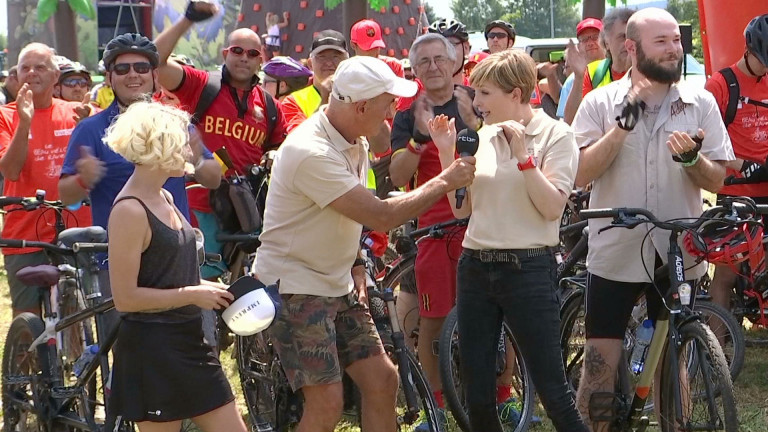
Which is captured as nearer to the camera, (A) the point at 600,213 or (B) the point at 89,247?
(A) the point at 600,213

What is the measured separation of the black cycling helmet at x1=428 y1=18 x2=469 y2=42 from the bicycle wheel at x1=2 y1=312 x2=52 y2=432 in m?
3.56

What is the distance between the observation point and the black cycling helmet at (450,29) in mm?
7965

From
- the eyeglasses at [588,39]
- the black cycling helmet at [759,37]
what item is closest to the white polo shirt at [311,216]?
the black cycling helmet at [759,37]

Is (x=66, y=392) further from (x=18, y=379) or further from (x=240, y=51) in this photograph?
(x=240, y=51)

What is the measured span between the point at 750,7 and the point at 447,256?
353cm

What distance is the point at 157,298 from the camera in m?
4.12

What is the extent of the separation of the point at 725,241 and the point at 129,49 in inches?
120

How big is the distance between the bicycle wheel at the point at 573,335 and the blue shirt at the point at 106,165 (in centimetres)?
206

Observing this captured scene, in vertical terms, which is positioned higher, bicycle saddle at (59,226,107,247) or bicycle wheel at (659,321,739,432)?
bicycle saddle at (59,226,107,247)

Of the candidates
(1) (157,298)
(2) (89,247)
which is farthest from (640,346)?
(2) (89,247)

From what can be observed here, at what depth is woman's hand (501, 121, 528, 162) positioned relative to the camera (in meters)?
4.51

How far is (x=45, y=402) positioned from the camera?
563 cm

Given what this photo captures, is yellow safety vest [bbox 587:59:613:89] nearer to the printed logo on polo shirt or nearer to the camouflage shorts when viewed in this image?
the printed logo on polo shirt

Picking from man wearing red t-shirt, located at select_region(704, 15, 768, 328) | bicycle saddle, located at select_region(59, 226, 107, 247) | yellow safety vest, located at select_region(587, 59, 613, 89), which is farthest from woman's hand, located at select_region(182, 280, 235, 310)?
yellow safety vest, located at select_region(587, 59, 613, 89)
